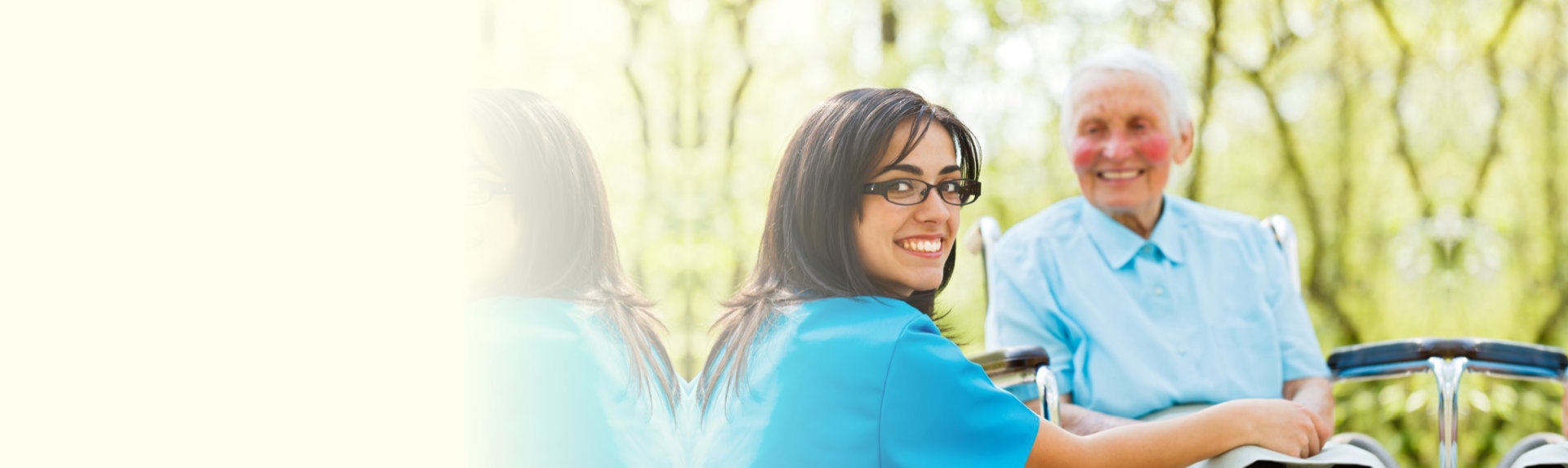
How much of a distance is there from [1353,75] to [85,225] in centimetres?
583

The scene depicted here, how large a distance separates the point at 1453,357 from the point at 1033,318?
1055 mm

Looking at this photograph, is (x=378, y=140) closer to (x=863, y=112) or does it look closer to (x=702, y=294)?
(x=863, y=112)

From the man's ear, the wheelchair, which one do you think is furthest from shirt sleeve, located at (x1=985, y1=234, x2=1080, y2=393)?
the man's ear

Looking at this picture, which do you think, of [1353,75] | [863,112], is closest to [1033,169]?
[1353,75]

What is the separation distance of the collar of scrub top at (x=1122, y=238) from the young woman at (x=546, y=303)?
59.1 inches

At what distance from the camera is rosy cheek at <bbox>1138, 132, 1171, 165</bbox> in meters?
3.13

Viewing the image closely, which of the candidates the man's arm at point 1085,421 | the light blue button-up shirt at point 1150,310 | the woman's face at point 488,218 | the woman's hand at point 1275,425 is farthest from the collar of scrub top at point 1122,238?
the woman's face at point 488,218

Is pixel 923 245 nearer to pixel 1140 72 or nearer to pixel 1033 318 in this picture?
pixel 1033 318

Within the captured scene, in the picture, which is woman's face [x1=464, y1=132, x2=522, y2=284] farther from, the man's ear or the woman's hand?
the man's ear

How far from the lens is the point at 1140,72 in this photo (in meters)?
3.12

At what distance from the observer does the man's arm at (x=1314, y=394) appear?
308 cm

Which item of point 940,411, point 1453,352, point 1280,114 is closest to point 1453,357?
point 1453,352

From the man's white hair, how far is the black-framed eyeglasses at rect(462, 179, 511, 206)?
70.0 inches

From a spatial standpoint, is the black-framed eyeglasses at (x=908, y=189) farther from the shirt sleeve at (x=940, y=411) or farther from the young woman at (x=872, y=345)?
the shirt sleeve at (x=940, y=411)
